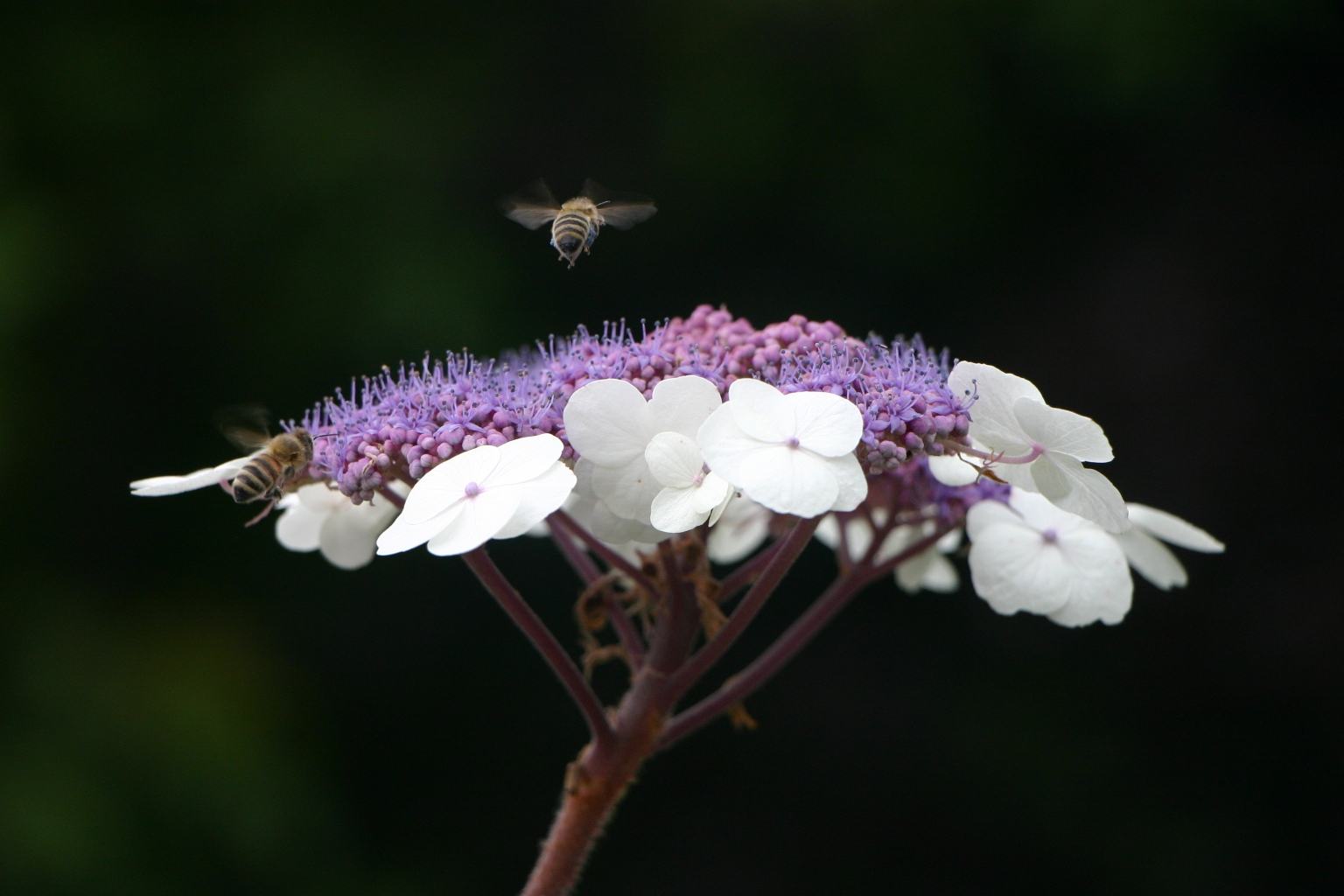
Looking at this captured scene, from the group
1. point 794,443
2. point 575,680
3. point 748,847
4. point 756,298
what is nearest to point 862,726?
point 748,847

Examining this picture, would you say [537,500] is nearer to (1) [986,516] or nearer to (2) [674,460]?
(2) [674,460]

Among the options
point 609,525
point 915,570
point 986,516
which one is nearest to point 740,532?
point 915,570

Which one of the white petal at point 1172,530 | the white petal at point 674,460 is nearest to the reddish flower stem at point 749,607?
the white petal at point 674,460

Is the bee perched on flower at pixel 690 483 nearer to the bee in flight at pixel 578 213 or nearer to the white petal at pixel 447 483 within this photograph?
the white petal at pixel 447 483

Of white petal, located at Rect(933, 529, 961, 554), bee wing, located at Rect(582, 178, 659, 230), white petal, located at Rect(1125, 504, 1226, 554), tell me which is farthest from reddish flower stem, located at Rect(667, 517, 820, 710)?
bee wing, located at Rect(582, 178, 659, 230)

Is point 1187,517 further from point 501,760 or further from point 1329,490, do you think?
point 501,760

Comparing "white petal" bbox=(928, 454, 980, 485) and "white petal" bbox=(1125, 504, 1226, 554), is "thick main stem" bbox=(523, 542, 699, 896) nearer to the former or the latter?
"white petal" bbox=(928, 454, 980, 485)
